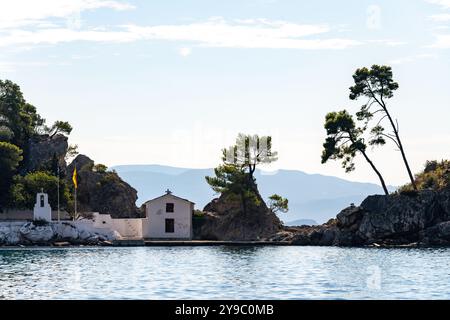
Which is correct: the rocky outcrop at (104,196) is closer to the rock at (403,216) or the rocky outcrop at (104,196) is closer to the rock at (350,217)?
the rock at (350,217)

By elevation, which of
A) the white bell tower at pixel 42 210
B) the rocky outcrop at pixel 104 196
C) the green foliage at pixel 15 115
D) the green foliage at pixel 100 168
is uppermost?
the green foliage at pixel 15 115

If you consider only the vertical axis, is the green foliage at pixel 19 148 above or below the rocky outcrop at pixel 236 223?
above

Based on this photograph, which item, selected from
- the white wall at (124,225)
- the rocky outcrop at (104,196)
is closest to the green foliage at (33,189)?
the white wall at (124,225)

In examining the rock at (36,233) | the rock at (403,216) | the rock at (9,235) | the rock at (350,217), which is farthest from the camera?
the rock at (36,233)

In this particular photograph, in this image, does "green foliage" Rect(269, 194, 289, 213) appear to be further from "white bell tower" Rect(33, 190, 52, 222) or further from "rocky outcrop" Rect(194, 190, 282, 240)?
"white bell tower" Rect(33, 190, 52, 222)

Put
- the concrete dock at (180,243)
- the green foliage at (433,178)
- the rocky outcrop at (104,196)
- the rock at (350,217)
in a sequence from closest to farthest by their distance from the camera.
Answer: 1. the green foliage at (433,178)
2. the rock at (350,217)
3. the concrete dock at (180,243)
4. the rocky outcrop at (104,196)

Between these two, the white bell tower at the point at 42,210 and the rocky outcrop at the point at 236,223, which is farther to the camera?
the rocky outcrop at the point at 236,223

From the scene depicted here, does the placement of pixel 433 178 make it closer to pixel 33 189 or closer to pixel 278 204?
pixel 278 204

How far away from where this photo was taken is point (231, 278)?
5028 cm

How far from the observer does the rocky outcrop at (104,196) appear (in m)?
119

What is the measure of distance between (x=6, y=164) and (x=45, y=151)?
46.0ft

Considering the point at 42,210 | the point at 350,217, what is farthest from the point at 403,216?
the point at 42,210

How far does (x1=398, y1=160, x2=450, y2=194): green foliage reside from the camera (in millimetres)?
98000

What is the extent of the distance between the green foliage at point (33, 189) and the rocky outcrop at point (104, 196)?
8103mm
